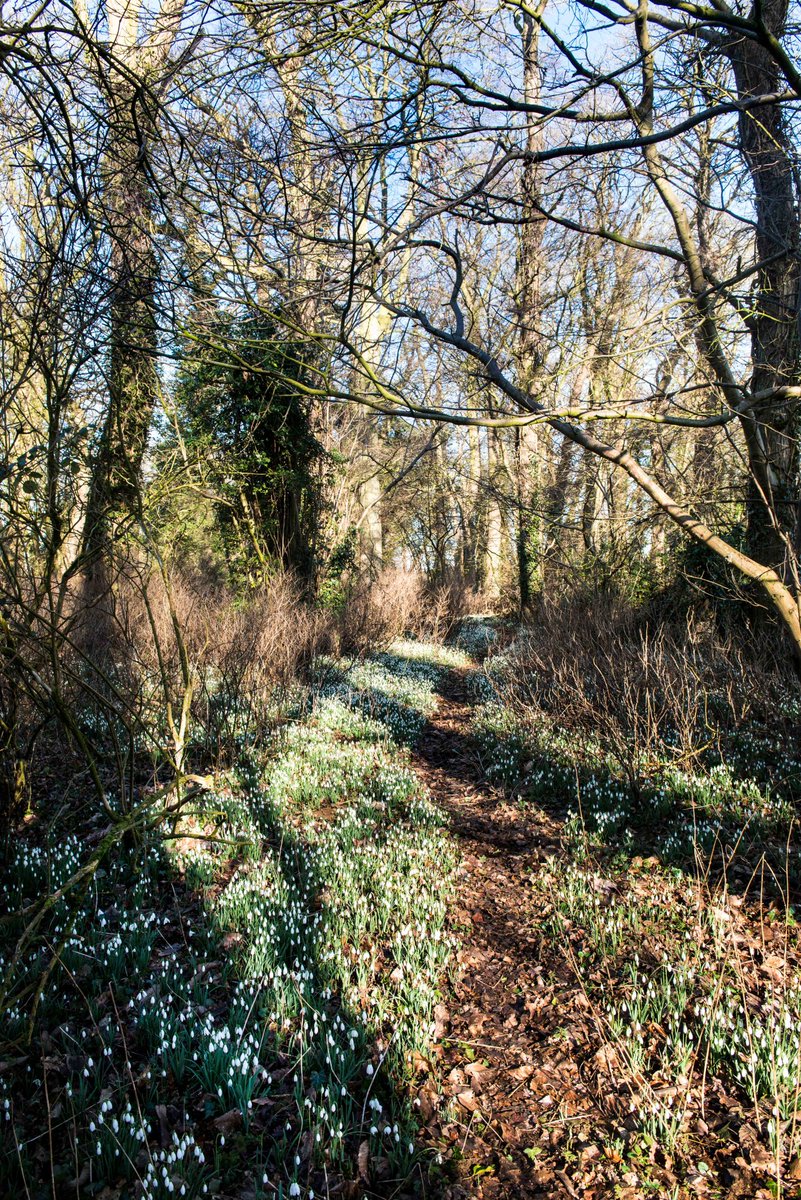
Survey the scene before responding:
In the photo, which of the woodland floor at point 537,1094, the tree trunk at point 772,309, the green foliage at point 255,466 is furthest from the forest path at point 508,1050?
the green foliage at point 255,466

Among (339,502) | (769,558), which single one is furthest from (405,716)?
(339,502)

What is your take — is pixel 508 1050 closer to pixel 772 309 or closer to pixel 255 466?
pixel 772 309

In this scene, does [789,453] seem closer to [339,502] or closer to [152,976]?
[152,976]

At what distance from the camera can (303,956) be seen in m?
3.63

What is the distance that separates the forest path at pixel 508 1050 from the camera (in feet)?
8.36

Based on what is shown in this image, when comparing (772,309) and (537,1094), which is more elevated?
(772,309)

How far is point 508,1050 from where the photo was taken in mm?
3135

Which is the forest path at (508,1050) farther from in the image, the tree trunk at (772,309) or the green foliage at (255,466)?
the green foliage at (255,466)

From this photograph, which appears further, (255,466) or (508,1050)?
(255,466)

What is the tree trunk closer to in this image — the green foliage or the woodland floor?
the woodland floor

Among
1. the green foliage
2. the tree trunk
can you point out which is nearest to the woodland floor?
the tree trunk

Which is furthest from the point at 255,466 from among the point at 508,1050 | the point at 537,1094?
the point at 537,1094

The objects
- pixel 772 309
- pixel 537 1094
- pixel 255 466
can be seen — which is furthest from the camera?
pixel 255 466

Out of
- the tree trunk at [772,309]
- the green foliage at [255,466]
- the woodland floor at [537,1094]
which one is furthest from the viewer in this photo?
the green foliage at [255,466]
